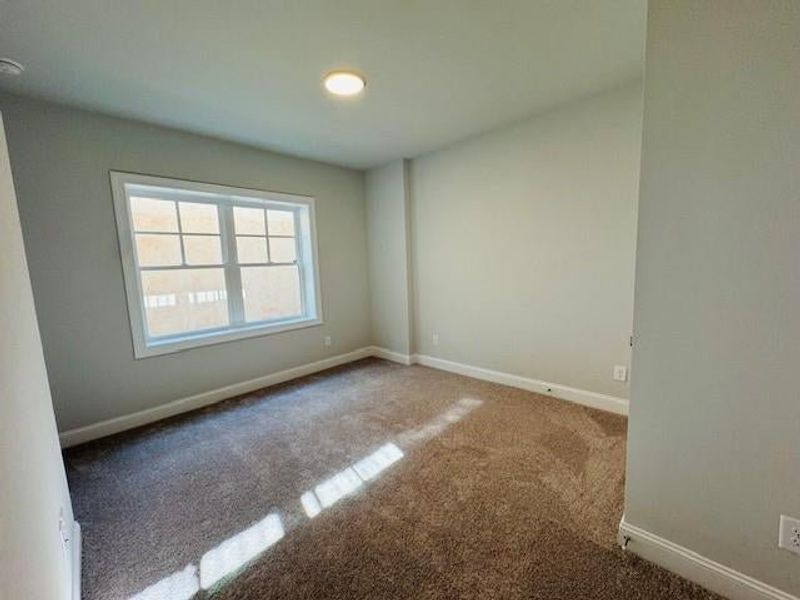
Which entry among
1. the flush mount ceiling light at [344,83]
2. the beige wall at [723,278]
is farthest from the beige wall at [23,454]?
the beige wall at [723,278]

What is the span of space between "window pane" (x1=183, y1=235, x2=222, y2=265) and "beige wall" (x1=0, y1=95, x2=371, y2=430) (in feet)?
1.77

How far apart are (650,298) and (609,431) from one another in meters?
1.56

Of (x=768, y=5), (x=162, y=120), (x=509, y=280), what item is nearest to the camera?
(x=768, y=5)

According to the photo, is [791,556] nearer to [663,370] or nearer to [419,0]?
[663,370]

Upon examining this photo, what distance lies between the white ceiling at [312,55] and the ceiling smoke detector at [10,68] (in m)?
0.05

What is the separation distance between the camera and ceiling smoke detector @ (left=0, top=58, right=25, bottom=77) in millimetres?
1855

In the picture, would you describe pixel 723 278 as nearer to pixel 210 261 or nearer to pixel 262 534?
pixel 262 534

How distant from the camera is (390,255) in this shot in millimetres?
4242

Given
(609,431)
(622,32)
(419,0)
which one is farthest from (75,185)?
(609,431)

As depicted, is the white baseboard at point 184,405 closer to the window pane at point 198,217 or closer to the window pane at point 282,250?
the window pane at point 282,250

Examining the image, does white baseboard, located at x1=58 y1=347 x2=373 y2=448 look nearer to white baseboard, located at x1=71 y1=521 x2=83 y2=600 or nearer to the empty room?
the empty room

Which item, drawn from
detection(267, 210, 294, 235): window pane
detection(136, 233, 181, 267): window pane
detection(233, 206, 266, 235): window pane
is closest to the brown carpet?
detection(136, 233, 181, 267): window pane

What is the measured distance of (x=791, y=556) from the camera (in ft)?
3.64

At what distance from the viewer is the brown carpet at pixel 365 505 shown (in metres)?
1.35
